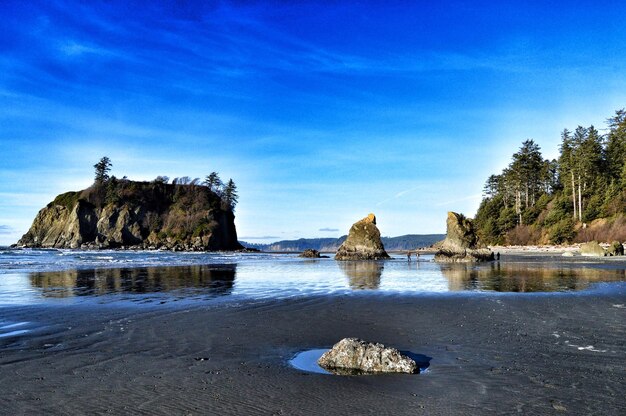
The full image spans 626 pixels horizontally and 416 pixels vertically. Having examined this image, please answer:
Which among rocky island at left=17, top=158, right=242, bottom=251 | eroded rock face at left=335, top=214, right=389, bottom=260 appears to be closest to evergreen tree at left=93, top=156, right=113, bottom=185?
rocky island at left=17, top=158, right=242, bottom=251

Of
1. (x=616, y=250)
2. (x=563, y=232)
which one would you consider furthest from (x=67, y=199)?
(x=616, y=250)

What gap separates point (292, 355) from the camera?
344 inches

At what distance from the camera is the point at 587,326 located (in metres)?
11.2

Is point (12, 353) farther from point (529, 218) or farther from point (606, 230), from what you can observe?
point (529, 218)

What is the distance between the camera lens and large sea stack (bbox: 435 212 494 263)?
4738cm

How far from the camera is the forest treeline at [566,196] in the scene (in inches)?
2813

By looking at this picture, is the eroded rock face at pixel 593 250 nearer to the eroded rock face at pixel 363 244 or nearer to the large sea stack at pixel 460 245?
the large sea stack at pixel 460 245

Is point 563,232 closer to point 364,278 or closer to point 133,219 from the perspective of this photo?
point 364,278

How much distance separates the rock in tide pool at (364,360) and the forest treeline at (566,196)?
66.0 metres

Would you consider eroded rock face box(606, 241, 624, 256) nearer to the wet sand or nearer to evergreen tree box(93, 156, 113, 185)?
the wet sand

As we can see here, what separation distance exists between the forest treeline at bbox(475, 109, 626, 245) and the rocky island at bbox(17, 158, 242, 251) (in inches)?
3045

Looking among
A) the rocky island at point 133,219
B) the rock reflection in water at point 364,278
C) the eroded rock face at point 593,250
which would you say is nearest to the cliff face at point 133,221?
the rocky island at point 133,219

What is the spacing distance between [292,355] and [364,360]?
5.62ft

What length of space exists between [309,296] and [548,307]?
826 centimetres
